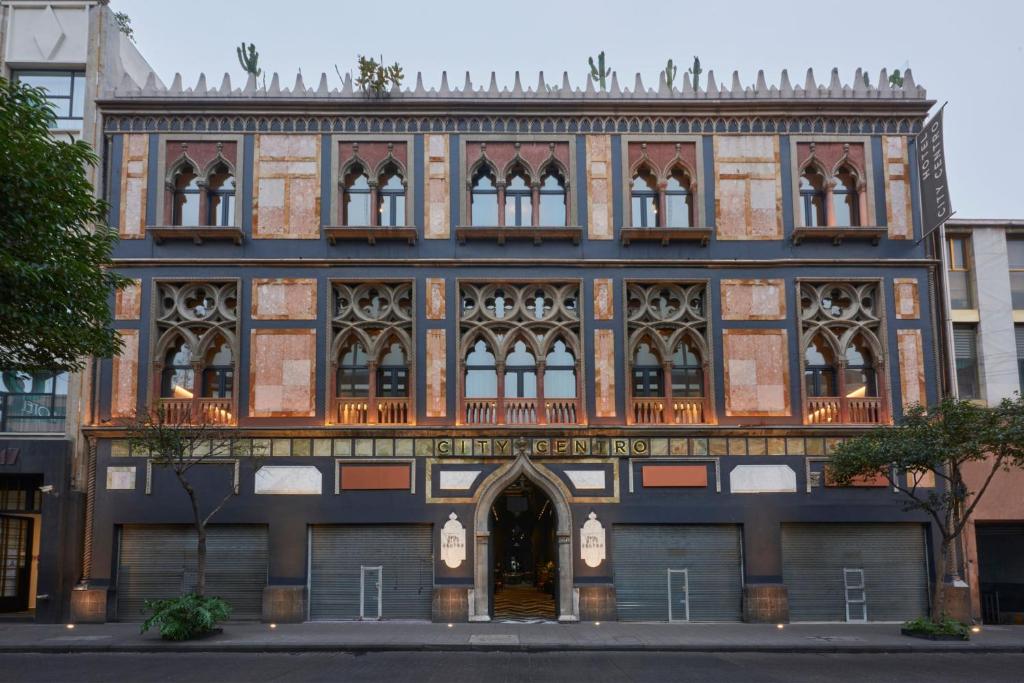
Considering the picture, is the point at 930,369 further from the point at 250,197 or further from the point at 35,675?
the point at 35,675

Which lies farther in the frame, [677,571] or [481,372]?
[481,372]

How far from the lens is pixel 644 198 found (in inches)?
1075

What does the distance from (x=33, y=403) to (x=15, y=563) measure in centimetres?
572

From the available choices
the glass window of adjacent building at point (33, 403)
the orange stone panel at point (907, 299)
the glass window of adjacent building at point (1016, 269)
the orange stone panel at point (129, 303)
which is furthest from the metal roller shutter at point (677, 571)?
the glass window of adjacent building at point (33, 403)

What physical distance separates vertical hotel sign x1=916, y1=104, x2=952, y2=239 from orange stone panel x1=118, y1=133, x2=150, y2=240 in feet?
74.0

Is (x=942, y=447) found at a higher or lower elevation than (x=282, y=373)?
lower

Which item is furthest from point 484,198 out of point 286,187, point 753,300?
point 753,300

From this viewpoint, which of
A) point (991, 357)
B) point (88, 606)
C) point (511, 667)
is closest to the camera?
point (511, 667)

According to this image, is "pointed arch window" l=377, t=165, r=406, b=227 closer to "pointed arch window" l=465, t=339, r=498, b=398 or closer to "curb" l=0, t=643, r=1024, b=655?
"pointed arch window" l=465, t=339, r=498, b=398

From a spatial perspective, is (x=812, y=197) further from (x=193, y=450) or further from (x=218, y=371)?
(x=193, y=450)

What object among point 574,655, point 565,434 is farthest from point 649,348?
point 574,655

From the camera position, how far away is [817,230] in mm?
26094

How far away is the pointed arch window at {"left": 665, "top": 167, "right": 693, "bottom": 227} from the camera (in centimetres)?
2723

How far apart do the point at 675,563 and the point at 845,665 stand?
707 centimetres
